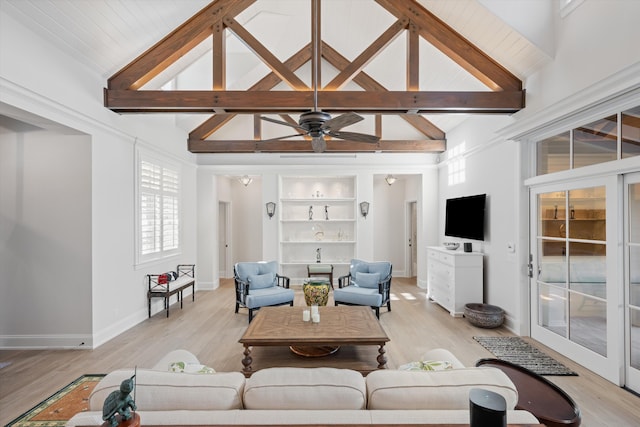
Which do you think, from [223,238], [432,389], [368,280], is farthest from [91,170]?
[223,238]

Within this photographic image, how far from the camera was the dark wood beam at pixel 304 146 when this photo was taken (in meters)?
6.55

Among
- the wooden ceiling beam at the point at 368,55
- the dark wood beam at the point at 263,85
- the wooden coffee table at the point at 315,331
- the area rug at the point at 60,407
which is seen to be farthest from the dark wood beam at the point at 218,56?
the area rug at the point at 60,407

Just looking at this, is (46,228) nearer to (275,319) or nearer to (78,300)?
(78,300)

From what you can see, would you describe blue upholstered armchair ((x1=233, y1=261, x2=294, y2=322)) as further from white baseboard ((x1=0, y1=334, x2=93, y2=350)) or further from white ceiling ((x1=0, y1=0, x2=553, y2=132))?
white ceiling ((x1=0, y1=0, x2=553, y2=132))

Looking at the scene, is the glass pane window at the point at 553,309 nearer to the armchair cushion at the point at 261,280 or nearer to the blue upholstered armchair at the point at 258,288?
the blue upholstered armchair at the point at 258,288

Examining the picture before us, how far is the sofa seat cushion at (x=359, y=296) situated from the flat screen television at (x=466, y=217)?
1953 mm

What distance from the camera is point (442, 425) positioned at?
1241 millimetres

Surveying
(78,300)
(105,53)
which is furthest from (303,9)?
(78,300)

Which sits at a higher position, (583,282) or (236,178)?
(236,178)

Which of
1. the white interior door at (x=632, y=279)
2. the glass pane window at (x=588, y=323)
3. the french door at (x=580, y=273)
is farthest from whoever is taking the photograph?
the glass pane window at (x=588, y=323)

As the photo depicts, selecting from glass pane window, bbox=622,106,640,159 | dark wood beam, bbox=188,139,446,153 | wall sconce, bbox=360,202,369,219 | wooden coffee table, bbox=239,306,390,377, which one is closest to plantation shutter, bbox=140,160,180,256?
dark wood beam, bbox=188,139,446,153

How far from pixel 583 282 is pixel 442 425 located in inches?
124

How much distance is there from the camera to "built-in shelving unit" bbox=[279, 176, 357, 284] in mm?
7516

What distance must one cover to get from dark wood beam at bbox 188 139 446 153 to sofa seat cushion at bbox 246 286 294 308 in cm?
297
